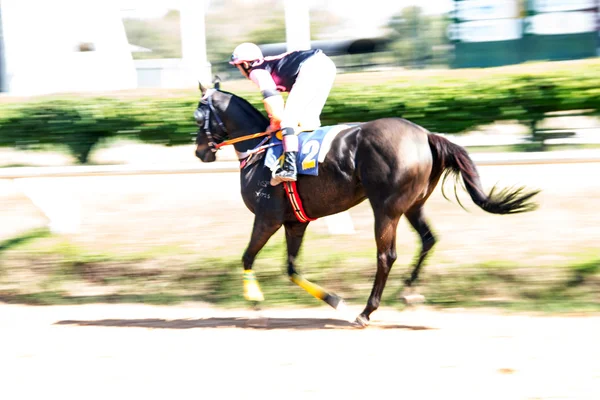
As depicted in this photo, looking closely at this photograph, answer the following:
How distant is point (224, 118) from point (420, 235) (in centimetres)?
187

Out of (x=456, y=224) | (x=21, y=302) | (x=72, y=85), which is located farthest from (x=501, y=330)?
(x=72, y=85)

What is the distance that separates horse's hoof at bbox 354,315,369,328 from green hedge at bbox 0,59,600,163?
2.83 m

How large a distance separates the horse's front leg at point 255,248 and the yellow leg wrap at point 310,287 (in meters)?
0.33

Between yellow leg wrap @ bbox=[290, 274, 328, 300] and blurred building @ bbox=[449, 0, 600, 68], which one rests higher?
blurred building @ bbox=[449, 0, 600, 68]

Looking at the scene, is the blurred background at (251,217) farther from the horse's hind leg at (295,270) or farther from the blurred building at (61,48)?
the blurred building at (61,48)

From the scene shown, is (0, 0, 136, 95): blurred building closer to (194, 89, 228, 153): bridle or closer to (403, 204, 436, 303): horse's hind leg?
(194, 89, 228, 153): bridle

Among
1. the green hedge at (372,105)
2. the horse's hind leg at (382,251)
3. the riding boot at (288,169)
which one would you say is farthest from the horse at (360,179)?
the green hedge at (372,105)

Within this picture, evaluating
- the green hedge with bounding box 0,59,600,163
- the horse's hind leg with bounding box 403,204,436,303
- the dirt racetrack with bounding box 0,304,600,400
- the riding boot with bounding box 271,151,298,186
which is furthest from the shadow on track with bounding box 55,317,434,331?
the green hedge with bounding box 0,59,600,163

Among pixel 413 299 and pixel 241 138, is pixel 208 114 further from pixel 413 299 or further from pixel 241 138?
pixel 413 299

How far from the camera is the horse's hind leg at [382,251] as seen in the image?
18.4 ft

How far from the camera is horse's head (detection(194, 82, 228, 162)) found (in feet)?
20.7

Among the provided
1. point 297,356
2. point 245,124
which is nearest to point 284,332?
point 297,356

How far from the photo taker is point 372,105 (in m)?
7.90

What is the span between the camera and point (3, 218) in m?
8.25
